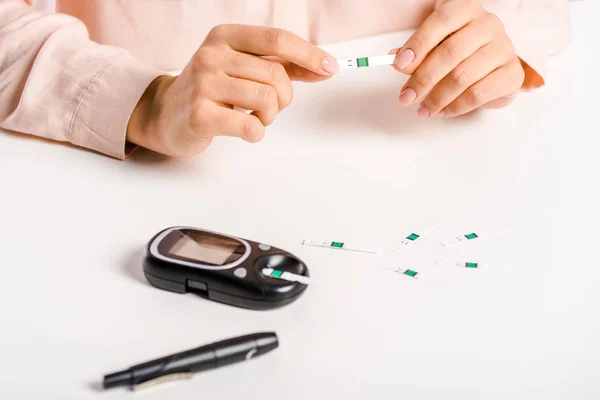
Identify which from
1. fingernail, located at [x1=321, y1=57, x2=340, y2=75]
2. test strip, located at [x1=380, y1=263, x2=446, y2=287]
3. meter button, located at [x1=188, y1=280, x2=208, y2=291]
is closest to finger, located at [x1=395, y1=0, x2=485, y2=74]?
fingernail, located at [x1=321, y1=57, x2=340, y2=75]

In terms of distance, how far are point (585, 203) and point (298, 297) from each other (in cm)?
40

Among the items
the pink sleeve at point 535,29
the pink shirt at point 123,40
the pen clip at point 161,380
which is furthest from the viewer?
the pink sleeve at point 535,29

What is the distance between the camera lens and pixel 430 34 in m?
0.91

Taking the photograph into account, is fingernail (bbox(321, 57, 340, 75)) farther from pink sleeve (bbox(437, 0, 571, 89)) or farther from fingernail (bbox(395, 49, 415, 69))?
pink sleeve (bbox(437, 0, 571, 89))

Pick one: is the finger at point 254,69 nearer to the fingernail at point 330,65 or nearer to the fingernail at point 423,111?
the fingernail at point 330,65

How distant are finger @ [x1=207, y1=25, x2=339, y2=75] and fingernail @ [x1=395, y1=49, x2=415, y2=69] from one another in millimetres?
102

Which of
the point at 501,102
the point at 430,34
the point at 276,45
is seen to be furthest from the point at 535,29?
the point at 276,45

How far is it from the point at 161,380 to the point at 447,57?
601mm

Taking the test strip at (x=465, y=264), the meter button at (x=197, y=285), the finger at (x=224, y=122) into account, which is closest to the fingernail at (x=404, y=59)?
the finger at (x=224, y=122)

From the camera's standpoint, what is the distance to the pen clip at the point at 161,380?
0.54 meters

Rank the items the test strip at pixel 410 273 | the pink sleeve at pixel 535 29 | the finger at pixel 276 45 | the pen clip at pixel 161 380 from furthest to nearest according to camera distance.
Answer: the pink sleeve at pixel 535 29 < the finger at pixel 276 45 < the test strip at pixel 410 273 < the pen clip at pixel 161 380

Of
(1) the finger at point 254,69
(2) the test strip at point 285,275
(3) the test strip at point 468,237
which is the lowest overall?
(2) the test strip at point 285,275

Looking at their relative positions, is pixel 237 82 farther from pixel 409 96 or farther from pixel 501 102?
pixel 501 102

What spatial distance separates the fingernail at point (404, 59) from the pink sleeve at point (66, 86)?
331mm
